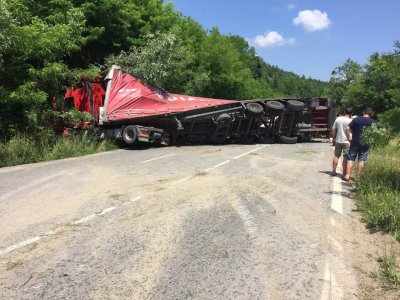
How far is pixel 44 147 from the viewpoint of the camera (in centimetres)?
1388

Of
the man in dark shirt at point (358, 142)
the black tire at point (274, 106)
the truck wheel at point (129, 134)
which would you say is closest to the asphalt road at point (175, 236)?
the man in dark shirt at point (358, 142)

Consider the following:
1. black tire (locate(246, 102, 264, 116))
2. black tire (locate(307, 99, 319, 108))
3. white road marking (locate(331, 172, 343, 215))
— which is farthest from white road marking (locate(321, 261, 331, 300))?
black tire (locate(307, 99, 319, 108))

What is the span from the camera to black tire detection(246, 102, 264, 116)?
1864cm

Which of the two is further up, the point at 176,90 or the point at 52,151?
the point at 176,90

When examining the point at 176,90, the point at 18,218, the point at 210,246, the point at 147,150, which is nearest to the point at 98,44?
the point at 176,90

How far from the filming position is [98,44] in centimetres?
2331

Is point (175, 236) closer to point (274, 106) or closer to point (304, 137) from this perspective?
point (274, 106)

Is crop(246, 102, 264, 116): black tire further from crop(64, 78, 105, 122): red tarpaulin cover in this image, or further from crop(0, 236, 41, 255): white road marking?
crop(0, 236, 41, 255): white road marking

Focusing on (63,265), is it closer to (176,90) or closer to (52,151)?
(52,151)

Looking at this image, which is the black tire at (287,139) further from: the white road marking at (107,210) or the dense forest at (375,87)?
the white road marking at (107,210)

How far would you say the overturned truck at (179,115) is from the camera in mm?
16938

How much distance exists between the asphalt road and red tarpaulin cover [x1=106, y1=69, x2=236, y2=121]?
6692mm

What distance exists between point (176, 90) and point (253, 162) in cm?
1430

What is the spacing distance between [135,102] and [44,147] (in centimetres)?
452
